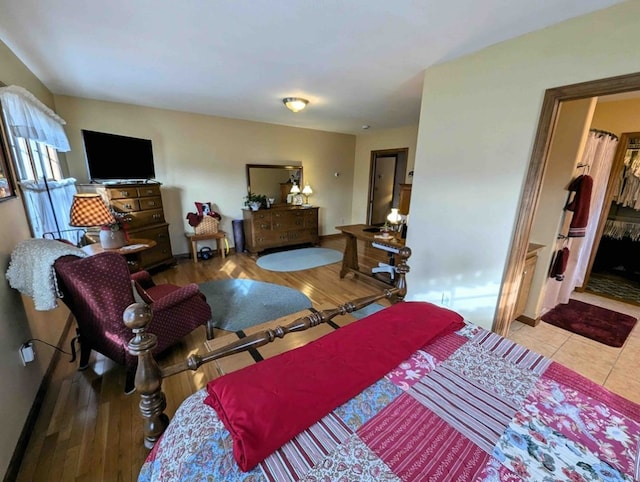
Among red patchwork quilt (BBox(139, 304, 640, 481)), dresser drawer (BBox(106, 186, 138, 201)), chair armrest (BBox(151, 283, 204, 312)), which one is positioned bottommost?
chair armrest (BBox(151, 283, 204, 312))

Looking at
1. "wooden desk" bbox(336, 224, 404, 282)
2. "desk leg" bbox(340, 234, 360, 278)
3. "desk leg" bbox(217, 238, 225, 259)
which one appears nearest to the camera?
"wooden desk" bbox(336, 224, 404, 282)

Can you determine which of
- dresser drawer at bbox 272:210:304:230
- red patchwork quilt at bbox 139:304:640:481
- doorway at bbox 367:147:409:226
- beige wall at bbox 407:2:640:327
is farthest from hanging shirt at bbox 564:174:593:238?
dresser drawer at bbox 272:210:304:230

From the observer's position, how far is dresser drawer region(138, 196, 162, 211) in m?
3.55

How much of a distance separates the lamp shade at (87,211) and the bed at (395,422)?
2.06m

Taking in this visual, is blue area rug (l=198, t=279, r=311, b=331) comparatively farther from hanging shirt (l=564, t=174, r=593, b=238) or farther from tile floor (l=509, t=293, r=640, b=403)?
hanging shirt (l=564, t=174, r=593, b=238)

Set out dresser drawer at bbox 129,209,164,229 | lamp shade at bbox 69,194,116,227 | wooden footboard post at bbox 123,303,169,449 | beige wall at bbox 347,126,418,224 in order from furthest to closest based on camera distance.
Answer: beige wall at bbox 347,126,418,224
dresser drawer at bbox 129,209,164,229
lamp shade at bbox 69,194,116,227
wooden footboard post at bbox 123,303,169,449

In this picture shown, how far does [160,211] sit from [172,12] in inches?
112

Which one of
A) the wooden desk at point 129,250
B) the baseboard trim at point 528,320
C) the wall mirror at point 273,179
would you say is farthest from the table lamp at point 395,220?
the wooden desk at point 129,250

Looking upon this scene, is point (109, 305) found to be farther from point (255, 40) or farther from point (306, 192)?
point (306, 192)

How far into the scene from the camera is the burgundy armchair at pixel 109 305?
4.86ft

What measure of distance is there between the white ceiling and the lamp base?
4.97 feet

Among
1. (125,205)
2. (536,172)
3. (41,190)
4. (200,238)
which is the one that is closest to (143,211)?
(125,205)

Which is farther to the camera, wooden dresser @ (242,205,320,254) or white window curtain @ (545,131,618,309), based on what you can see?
wooden dresser @ (242,205,320,254)

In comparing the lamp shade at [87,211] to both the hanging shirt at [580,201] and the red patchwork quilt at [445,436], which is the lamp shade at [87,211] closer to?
the red patchwork quilt at [445,436]
